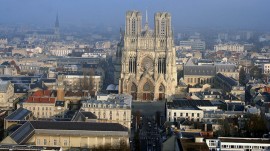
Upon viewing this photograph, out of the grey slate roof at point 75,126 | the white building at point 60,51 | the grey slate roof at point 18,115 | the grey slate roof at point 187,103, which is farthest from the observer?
the white building at point 60,51

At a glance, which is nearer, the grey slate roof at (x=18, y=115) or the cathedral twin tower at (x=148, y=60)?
the grey slate roof at (x=18, y=115)

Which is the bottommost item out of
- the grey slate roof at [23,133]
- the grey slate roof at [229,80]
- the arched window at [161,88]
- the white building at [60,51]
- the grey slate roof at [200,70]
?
the grey slate roof at [23,133]

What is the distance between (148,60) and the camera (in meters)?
77.7

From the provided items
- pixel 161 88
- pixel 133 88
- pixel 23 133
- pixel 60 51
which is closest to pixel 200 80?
pixel 161 88

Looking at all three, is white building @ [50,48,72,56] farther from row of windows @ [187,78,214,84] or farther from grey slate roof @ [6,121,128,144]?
grey slate roof @ [6,121,128,144]

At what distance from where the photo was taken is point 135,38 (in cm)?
7744

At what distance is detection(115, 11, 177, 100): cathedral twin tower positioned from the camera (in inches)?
3000

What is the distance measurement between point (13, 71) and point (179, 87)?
34.3 m

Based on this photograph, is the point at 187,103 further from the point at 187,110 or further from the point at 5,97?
the point at 5,97

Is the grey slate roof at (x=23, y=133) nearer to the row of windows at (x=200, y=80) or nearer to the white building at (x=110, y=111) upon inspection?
the white building at (x=110, y=111)

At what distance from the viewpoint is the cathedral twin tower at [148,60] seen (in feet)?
250

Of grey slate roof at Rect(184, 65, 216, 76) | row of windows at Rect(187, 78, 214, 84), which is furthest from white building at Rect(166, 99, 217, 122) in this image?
grey slate roof at Rect(184, 65, 216, 76)

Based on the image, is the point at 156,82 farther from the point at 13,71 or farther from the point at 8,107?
the point at 13,71

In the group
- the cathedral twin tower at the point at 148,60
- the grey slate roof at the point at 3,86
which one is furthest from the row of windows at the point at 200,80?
the grey slate roof at the point at 3,86
